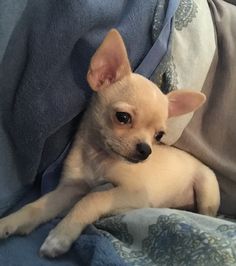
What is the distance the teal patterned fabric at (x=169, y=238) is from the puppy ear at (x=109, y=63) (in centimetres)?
34

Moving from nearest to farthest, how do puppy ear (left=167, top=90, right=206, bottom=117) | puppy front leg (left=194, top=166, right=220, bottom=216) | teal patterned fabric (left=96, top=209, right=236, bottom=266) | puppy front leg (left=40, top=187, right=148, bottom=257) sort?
teal patterned fabric (left=96, top=209, right=236, bottom=266) → puppy front leg (left=40, top=187, right=148, bottom=257) → puppy ear (left=167, top=90, right=206, bottom=117) → puppy front leg (left=194, top=166, right=220, bottom=216)

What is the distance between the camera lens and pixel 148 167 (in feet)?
4.25

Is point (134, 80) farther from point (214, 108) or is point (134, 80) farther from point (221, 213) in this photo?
point (221, 213)

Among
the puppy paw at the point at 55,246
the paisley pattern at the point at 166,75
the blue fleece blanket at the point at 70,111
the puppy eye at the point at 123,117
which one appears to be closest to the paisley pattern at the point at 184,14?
the blue fleece blanket at the point at 70,111

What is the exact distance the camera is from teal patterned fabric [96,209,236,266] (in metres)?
0.99

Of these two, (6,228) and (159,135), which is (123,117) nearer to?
(159,135)

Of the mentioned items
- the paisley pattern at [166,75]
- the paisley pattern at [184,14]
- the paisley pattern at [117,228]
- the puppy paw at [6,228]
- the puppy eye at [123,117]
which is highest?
the paisley pattern at [184,14]

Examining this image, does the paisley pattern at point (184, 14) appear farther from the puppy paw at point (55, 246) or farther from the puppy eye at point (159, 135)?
the puppy paw at point (55, 246)

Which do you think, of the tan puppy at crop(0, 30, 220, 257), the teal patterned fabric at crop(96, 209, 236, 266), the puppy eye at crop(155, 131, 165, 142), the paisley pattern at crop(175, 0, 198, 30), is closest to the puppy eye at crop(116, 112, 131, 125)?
the tan puppy at crop(0, 30, 220, 257)

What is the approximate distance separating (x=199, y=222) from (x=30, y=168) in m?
0.45

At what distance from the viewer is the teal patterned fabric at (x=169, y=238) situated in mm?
992

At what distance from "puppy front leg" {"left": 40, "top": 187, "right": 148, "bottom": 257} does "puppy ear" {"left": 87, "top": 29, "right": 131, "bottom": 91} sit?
10.7 inches

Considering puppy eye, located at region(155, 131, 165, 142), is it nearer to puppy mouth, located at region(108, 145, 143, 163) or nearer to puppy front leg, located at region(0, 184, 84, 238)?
puppy mouth, located at region(108, 145, 143, 163)

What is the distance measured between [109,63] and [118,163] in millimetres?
264
